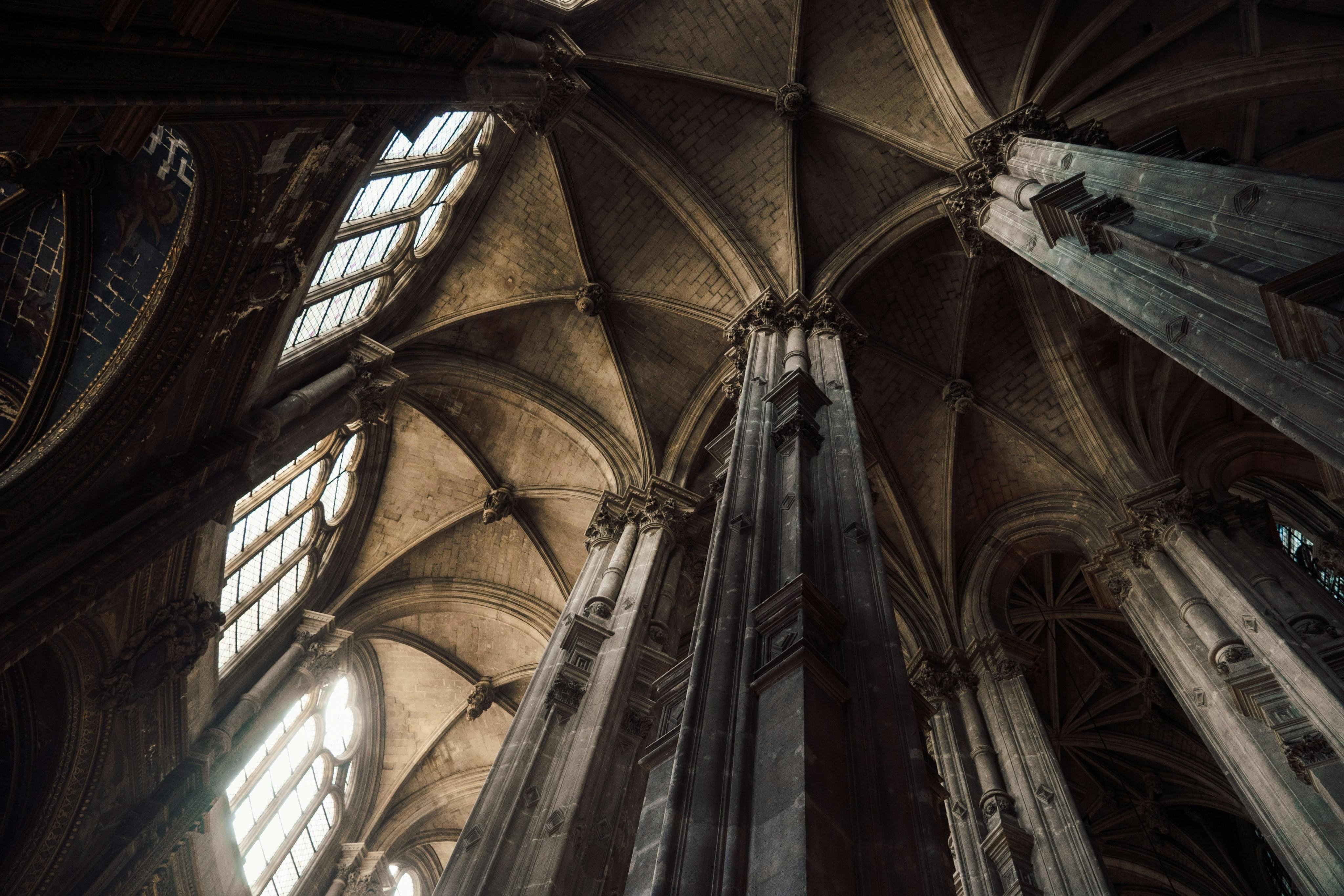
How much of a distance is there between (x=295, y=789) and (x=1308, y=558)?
17.8 m

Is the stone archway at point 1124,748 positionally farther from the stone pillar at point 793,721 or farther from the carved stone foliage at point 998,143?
the stone pillar at point 793,721

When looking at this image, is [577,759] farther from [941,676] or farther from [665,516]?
[941,676]

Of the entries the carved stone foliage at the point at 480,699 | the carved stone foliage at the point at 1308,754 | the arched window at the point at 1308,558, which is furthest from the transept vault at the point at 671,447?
the carved stone foliage at the point at 480,699

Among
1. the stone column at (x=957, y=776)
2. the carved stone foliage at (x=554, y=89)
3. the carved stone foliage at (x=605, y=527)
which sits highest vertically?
the carved stone foliage at (x=554, y=89)

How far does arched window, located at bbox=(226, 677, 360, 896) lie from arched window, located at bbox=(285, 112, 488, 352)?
6.47 m

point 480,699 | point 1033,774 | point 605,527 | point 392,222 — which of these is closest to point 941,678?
point 1033,774

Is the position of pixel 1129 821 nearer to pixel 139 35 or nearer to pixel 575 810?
pixel 575 810

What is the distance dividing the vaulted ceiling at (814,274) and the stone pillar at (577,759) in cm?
394

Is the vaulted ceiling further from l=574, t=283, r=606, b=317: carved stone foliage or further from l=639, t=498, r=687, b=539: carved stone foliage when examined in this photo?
l=639, t=498, r=687, b=539: carved stone foliage

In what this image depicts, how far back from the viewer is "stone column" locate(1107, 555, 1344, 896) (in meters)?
6.60

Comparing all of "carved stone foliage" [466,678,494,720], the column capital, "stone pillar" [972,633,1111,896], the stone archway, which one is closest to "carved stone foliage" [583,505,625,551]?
the column capital

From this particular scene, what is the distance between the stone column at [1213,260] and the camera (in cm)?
418

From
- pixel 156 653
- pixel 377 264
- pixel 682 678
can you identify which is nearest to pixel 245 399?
pixel 156 653

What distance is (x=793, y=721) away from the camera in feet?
13.6
